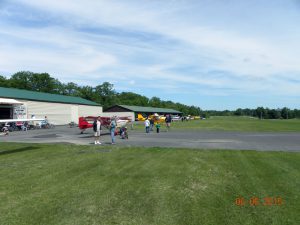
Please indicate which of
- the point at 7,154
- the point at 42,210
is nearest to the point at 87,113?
the point at 7,154

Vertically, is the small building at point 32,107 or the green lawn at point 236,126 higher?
the small building at point 32,107

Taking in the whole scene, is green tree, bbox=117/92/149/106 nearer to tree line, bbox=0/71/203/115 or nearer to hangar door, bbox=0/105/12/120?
tree line, bbox=0/71/203/115

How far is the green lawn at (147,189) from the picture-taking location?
6355 millimetres

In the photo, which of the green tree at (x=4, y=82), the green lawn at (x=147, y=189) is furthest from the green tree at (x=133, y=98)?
the green lawn at (x=147, y=189)

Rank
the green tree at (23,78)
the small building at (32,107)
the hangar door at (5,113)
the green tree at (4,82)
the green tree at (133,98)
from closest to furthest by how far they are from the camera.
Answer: the small building at (32,107) < the hangar door at (5,113) < the green tree at (4,82) < the green tree at (23,78) < the green tree at (133,98)

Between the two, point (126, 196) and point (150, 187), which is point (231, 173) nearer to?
point (150, 187)

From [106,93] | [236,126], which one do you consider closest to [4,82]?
[106,93]

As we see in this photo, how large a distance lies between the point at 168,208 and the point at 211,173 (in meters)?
4.08

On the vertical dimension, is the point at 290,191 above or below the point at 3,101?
below

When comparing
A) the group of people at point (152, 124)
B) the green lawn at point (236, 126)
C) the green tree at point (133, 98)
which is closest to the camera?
the group of people at point (152, 124)

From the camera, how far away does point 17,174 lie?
35.0ft

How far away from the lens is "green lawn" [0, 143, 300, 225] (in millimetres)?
6355

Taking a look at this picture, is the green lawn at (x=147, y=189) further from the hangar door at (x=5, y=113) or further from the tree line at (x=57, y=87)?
the tree line at (x=57, y=87)

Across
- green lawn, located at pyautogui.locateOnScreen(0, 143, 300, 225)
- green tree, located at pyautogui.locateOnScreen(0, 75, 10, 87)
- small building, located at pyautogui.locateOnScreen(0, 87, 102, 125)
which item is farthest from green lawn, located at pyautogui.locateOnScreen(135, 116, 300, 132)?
green tree, located at pyautogui.locateOnScreen(0, 75, 10, 87)
